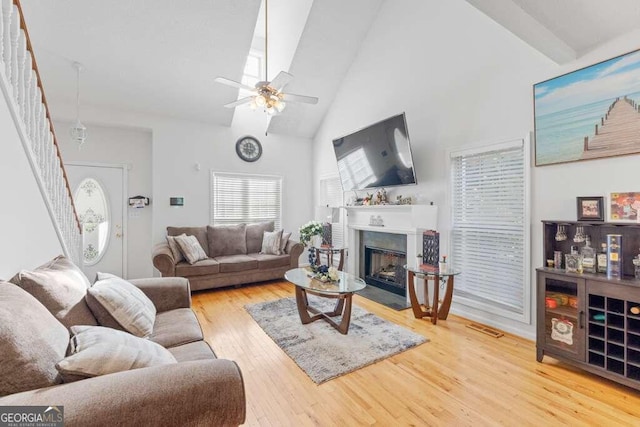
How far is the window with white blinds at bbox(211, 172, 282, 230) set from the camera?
5445mm

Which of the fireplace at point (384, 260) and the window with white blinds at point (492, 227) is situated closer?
the window with white blinds at point (492, 227)

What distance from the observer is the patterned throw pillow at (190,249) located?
431 centimetres

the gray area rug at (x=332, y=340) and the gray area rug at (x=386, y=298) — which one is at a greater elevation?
the gray area rug at (x=386, y=298)

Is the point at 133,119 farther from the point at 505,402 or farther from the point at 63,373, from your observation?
the point at 505,402

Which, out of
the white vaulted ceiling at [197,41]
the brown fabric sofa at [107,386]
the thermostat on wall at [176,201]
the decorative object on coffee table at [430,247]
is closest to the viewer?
the brown fabric sofa at [107,386]

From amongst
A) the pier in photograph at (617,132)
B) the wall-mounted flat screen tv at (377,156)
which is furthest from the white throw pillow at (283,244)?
the pier in photograph at (617,132)

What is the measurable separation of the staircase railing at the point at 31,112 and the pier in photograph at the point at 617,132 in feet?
13.7

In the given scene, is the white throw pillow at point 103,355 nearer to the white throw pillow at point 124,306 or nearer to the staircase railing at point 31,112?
the white throw pillow at point 124,306

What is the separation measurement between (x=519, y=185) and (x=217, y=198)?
15.4 feet

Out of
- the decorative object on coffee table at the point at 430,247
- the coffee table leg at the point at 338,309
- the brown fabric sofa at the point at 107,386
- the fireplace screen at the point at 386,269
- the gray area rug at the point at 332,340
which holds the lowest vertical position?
the gray area rug at the point at 332,340

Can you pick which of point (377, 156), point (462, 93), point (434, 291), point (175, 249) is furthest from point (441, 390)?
point (175, 249)

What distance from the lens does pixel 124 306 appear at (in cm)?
179

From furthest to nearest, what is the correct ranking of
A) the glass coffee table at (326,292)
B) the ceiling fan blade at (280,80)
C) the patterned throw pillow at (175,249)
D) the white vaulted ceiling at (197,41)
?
the patterned throw pillow at (175,249), the ceiling fan blade at (280,80), the glass coffee table at (326,292), the white vaulted ceiling at (197,41)

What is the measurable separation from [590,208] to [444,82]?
81.8 inches
